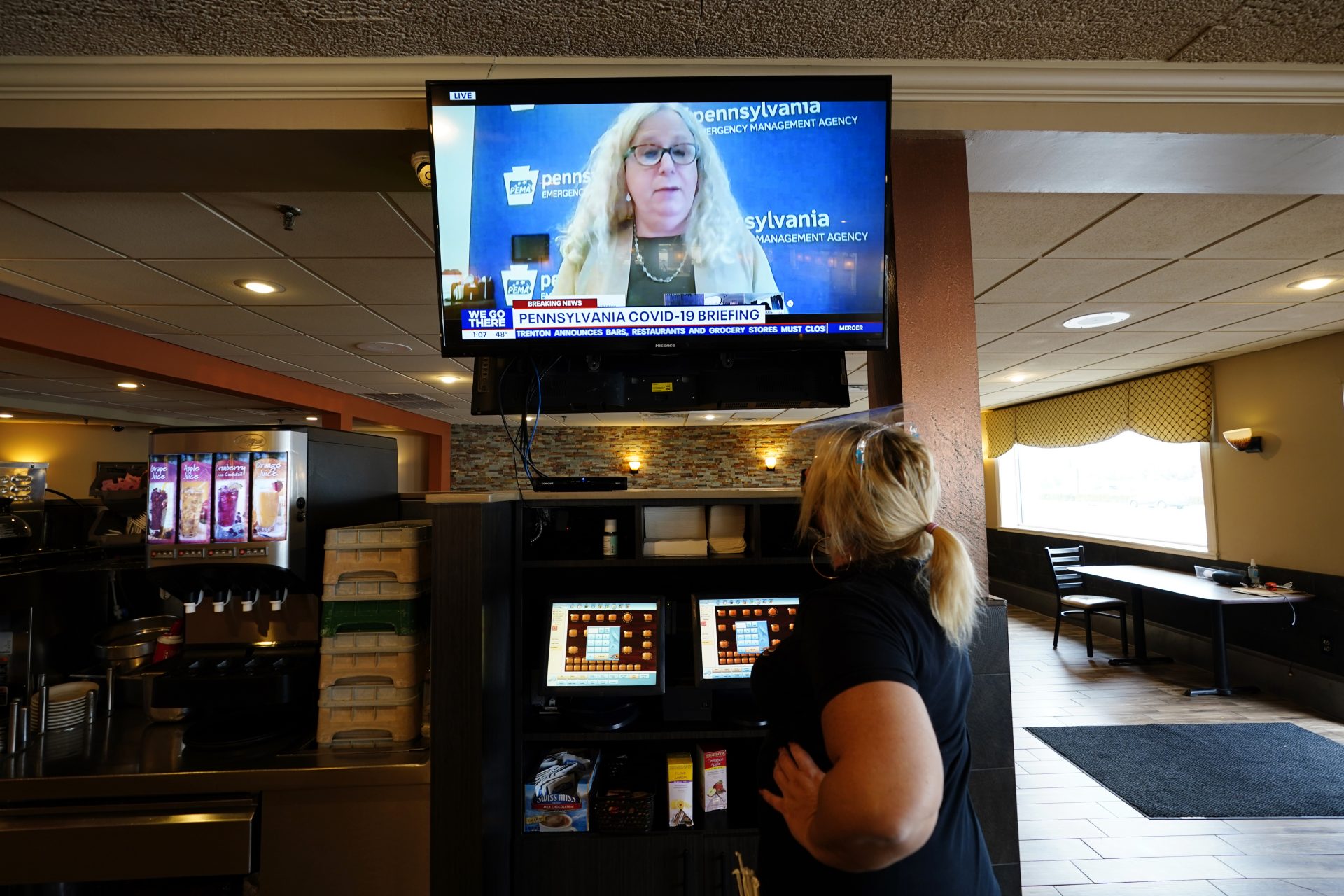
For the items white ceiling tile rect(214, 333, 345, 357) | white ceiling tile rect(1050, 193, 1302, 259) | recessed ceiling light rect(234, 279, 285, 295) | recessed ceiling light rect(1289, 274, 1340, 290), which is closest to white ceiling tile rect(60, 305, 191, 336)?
white ceiling tile rect(214, 333, 345, 357)

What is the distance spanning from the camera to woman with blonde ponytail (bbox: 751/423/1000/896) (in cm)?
87

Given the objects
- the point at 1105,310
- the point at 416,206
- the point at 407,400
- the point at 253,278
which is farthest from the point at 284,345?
the point at 1105,310

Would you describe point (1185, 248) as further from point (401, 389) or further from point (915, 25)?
point (401, 389)

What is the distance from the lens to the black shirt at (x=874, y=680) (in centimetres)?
94

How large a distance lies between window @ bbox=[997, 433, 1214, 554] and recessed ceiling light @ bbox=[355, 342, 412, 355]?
23.7 feet

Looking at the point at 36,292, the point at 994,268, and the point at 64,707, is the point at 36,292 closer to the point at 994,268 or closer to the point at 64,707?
the point at 64,707

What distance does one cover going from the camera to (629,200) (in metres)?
1.45

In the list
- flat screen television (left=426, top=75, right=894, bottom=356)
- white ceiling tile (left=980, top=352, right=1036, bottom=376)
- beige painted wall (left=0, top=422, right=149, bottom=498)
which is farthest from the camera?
beige painted wall (left=0, top=422, right=149, bottom=498)

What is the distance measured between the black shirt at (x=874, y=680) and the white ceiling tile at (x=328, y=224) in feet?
7.80

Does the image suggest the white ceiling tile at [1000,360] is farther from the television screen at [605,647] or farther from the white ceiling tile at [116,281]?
the white ceiling tile at [116,281]

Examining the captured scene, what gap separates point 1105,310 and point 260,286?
5131mm

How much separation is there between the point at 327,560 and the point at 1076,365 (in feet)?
21.7

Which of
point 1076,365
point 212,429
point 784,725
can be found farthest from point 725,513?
point 1076,365

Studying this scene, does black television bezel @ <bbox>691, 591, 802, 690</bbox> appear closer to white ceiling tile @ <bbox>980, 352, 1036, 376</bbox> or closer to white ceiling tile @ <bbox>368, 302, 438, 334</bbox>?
white ceiling tile @ <bbox>368, 302, 438, 334</bbox>
